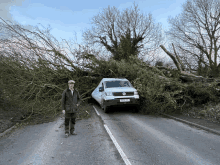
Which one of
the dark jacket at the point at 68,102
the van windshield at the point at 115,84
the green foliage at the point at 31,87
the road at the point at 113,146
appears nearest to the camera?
the road at the point at 113,146

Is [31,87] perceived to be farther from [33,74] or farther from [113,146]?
[113,146]

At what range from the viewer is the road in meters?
4.15

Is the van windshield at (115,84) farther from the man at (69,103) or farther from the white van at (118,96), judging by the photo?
the man at (69,103)

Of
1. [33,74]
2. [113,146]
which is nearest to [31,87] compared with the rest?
[33,74]

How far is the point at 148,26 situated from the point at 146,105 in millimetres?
22438

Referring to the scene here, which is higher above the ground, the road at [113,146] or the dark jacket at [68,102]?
the dark jacket at [68,102]

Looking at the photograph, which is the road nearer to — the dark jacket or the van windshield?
the dark jacket

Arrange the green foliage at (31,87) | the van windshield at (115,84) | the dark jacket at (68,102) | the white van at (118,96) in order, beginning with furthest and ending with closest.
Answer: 1. the van windshield at (115,84)
2. the white van at (118,96)
3. the green foliage at (31,87)
4. the dark jacket at (68,102)

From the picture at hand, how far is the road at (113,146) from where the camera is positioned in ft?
13.6

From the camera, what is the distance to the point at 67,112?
6.22m

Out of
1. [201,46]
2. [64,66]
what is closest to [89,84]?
[64,66]

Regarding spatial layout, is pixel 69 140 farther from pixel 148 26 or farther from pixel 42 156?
pixel 148 26

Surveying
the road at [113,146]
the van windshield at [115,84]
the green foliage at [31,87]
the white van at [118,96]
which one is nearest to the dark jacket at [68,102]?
the road at [113,146]

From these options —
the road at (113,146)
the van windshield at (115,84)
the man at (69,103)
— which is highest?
the van windshield at (115,84)
